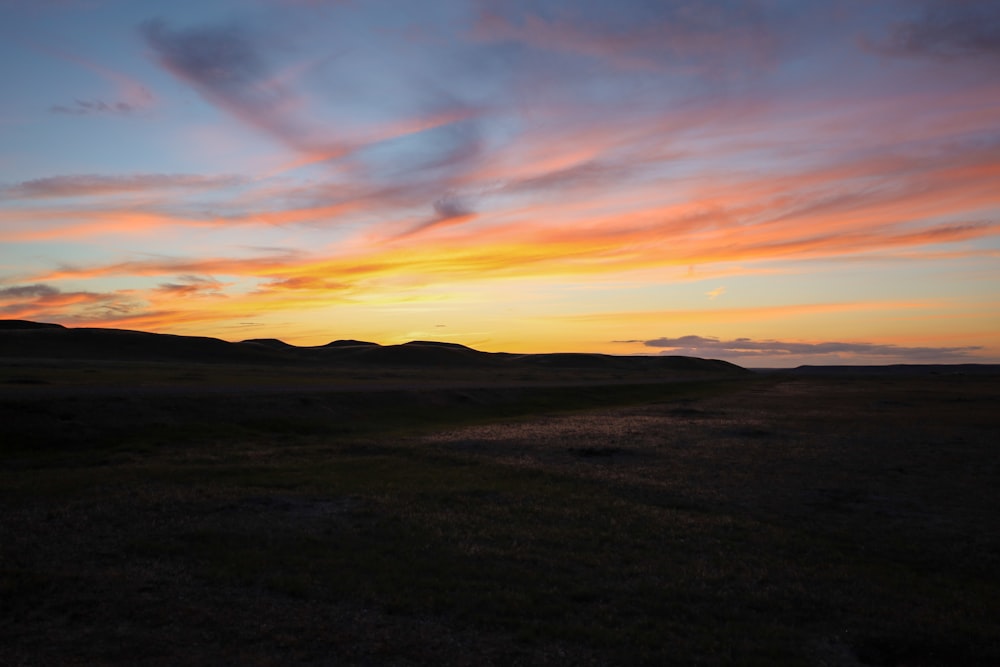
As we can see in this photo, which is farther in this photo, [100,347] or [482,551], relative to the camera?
[100,347]

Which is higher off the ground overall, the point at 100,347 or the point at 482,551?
the point at 100,347

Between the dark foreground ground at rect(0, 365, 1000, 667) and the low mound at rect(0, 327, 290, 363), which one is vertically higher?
the low mound at rect(0, 327, 290, 363)

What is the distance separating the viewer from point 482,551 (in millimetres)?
18375

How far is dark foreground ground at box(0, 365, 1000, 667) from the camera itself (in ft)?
42.5

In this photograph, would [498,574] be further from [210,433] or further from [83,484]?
[210,433]

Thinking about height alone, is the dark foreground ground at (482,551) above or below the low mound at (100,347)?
below

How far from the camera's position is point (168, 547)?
17.9 metres

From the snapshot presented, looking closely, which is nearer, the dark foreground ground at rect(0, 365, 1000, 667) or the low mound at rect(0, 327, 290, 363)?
the dark foreground ground at rect(0, 365, 1000, 667)

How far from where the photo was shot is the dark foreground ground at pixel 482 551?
1296 cm

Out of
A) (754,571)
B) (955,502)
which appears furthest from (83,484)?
(955,502)

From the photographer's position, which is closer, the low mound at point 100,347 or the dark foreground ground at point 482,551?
the dark foreground ground at point 482,551

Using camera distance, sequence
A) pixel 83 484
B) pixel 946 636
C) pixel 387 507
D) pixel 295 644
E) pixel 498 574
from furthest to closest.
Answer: pixel 83 484 < pixel 387 507 < pixel 498 574 < pixel 946 636 < pixel 295 644

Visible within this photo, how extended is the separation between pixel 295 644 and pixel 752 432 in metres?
41.8

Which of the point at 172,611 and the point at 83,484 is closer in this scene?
the point at 172,611
